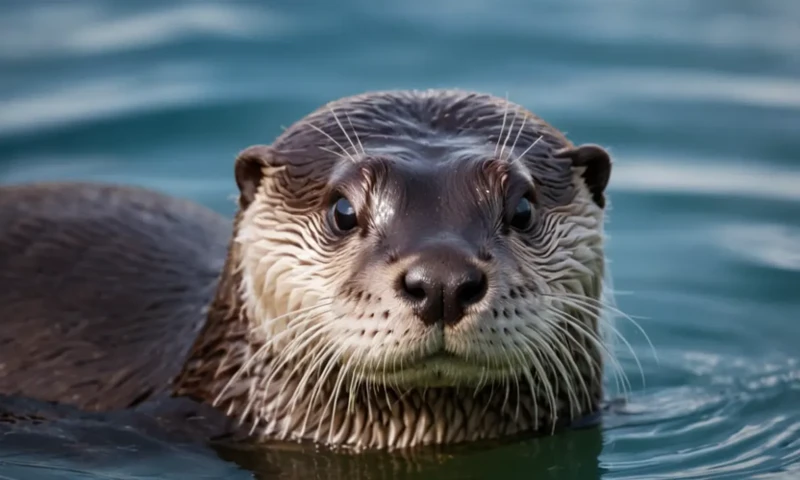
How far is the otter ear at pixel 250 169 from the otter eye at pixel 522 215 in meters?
0.84

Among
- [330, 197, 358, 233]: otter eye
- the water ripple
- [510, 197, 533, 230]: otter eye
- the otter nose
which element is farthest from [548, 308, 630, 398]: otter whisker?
the water ripple

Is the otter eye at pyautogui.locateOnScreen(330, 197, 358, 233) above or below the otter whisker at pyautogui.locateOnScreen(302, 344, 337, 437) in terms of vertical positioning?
above

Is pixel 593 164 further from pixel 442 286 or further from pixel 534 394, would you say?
pixel 442 286

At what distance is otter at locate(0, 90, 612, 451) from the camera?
15.3 feet

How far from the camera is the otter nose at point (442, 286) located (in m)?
4.46

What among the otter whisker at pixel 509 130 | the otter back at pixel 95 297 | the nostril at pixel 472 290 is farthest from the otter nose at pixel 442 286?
the otter back at pixel 95 297

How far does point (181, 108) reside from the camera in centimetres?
944

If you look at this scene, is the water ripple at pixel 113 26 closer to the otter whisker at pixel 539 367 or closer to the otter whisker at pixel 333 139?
the otter whisker at pixel 333 139

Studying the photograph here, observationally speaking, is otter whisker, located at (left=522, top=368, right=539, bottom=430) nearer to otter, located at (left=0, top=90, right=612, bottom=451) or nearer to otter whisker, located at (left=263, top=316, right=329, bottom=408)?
otter, located at (left=0, top=90, right=612, bottom=451)

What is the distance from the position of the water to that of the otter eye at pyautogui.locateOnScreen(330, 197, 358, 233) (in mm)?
830

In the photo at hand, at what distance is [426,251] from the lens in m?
4.55

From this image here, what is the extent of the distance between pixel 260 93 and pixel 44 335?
415 cm

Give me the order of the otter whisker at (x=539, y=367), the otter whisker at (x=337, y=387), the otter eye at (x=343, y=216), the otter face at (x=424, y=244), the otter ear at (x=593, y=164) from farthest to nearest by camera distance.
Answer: the otter ear at (x=593, y=164) → the otter eye at (x=343, y=216) → the otter whisker at (x=337, y=387) → the otter whisker at (x=539, y=367) → the otter face at (x=424, y=244)

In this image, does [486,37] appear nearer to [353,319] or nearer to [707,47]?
[707,47]
